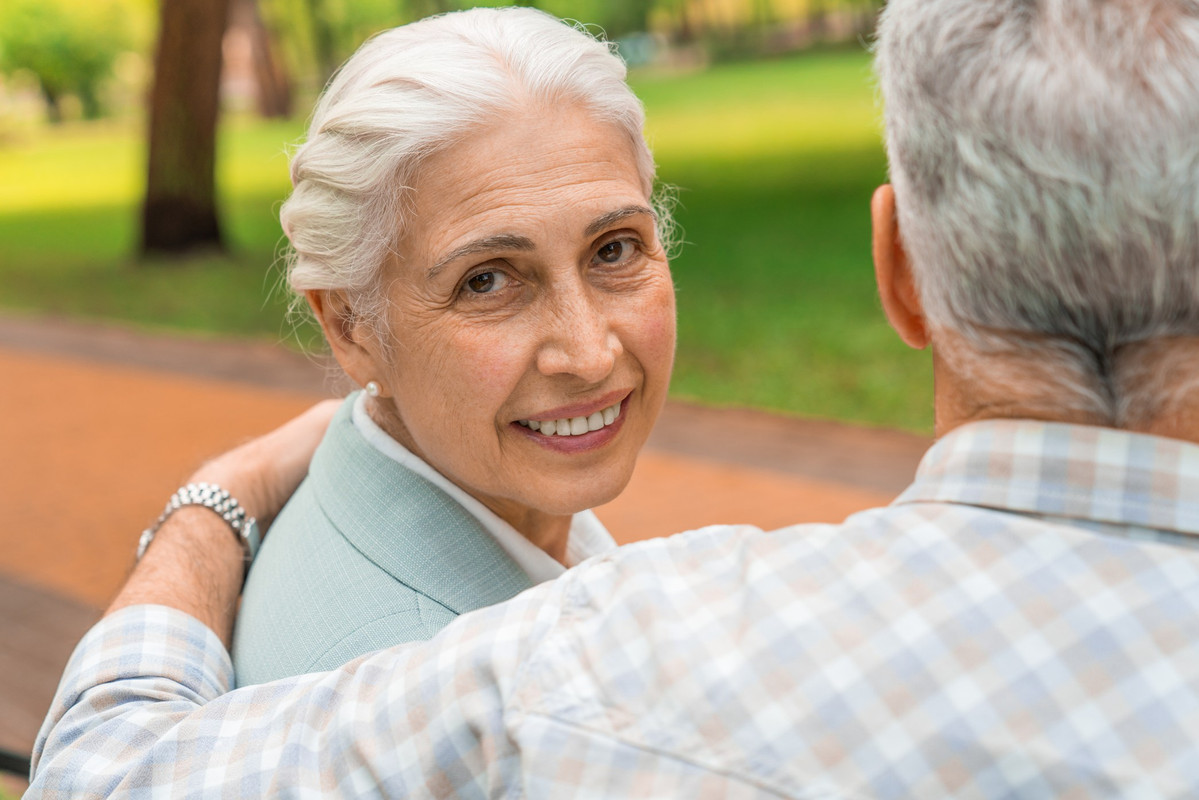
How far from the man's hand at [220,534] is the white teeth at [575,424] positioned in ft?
1.97

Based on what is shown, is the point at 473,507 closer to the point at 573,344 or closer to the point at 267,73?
the point at 573,344

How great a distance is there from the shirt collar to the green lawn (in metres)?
0.54

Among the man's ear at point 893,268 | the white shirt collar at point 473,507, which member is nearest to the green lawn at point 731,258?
the man's ear at point 893,268

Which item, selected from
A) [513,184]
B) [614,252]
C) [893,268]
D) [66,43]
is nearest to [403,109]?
[513,184]

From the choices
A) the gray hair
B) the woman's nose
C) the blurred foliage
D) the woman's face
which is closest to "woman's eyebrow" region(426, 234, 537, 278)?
the woman's face

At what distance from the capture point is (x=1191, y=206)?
3.48 feet

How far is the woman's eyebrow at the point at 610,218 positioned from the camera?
1.89 meters

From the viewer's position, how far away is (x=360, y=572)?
180 centimetres

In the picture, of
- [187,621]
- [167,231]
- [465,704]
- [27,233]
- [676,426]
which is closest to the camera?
[465,704]

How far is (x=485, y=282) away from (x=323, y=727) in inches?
31.8

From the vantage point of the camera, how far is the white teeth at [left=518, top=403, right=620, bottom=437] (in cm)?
194

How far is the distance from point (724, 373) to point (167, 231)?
940 cm

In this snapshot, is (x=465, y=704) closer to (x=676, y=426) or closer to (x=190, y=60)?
(x=676, y=426)

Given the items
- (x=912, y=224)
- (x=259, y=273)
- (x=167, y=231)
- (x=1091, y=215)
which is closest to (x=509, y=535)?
(x=912, y=224)
